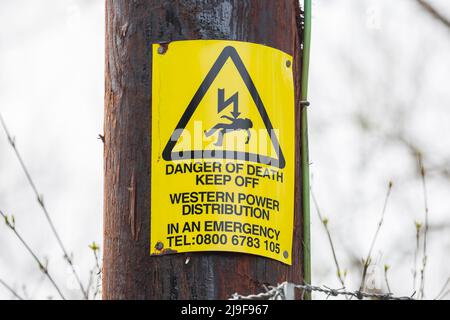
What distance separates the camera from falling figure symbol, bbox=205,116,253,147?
3.81m

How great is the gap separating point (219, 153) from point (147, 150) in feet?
0.67

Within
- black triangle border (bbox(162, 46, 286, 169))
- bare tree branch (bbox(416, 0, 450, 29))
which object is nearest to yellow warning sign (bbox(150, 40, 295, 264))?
black triangle border (bbox(162, 46, 286, 169))

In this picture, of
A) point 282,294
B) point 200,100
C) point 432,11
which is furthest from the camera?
point 432,11

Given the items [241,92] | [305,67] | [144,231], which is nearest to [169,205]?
[144,231]

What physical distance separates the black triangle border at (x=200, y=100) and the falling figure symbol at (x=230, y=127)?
0.04 meters

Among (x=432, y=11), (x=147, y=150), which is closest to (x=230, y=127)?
(x=147, y=150)

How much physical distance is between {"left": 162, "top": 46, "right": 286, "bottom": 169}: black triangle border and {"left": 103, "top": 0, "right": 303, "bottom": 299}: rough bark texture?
62 mm

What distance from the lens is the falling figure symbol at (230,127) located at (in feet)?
12.5

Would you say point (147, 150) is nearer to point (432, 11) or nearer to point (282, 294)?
point (282, 294)

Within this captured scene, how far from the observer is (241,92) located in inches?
152

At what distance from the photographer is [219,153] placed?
150 inches

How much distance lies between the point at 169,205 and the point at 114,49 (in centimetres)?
52
